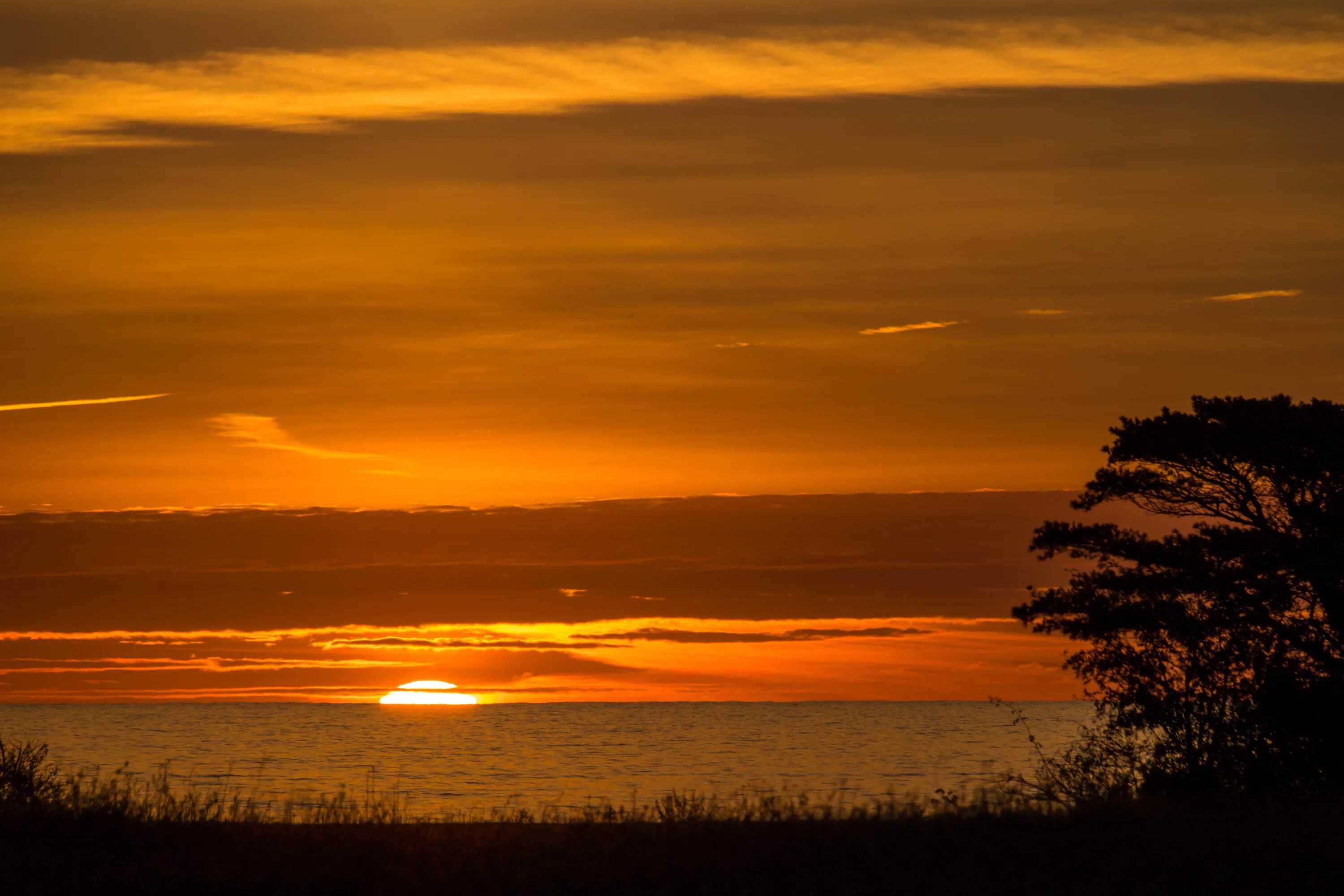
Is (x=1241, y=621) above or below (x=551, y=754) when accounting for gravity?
above

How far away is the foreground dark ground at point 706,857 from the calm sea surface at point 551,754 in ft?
41.6

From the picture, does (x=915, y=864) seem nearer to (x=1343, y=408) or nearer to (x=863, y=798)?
(x=1343, y=408)

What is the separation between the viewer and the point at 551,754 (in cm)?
8950

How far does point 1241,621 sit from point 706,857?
577 inches

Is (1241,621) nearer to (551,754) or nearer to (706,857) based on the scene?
(706,857)

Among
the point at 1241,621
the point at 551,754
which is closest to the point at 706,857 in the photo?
the point at 1241,621

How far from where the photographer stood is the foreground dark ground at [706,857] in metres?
18.1

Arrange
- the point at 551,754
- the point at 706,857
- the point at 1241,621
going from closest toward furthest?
the point at 706,857
the point at 1241,621
the point at 551,754

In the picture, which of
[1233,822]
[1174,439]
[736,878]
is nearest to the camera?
[736,878]

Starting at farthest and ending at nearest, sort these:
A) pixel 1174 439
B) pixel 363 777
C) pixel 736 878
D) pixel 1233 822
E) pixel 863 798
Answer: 1. pixel 363 777
2. pixel 863 798
3. pixel 1174 439
4. pixel 1233 822
5. pixel 736 878

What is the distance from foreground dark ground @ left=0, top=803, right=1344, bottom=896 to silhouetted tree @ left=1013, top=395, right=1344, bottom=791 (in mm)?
5481

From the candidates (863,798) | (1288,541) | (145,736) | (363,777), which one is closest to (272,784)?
(363,777)

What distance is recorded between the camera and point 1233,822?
21.5 metres

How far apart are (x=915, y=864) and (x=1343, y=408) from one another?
1607cm
